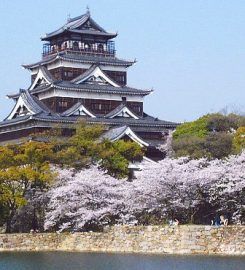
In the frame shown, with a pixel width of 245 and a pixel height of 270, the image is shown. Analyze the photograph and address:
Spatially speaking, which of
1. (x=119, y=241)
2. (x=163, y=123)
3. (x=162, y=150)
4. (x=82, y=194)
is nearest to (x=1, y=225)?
(x=82, y=194)

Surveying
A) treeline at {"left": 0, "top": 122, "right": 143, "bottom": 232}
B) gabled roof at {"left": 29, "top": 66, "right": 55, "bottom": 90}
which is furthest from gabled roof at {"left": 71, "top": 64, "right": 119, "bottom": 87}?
treeline at {"left": 0, "top": 122, "right": 143, "bottom": 232}

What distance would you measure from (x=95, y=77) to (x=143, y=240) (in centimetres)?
2585

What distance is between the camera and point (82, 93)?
60.7 metres

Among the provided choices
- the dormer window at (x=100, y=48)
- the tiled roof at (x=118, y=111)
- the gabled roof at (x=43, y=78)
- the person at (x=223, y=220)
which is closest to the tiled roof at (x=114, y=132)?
the tiled roof at (x=118, y=111)

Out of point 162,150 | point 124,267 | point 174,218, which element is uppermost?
point 162,150

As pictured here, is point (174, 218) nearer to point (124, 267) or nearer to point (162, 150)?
point (124, 267)

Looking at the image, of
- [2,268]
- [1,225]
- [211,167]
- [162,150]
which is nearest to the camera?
[2,268]

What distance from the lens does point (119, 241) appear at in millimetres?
38812

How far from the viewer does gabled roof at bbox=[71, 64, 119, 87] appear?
61.4 metres

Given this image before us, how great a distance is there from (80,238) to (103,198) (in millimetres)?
2506

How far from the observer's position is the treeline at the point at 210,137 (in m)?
48.9

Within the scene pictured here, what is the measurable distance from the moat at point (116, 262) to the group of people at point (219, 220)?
4.07 metres

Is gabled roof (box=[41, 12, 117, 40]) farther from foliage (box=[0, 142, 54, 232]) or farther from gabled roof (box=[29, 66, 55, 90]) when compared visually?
foliage (box=[0, 142, 54, 232])

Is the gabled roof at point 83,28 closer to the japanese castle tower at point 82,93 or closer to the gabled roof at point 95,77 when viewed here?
the japanese castle tower at point 82,93
